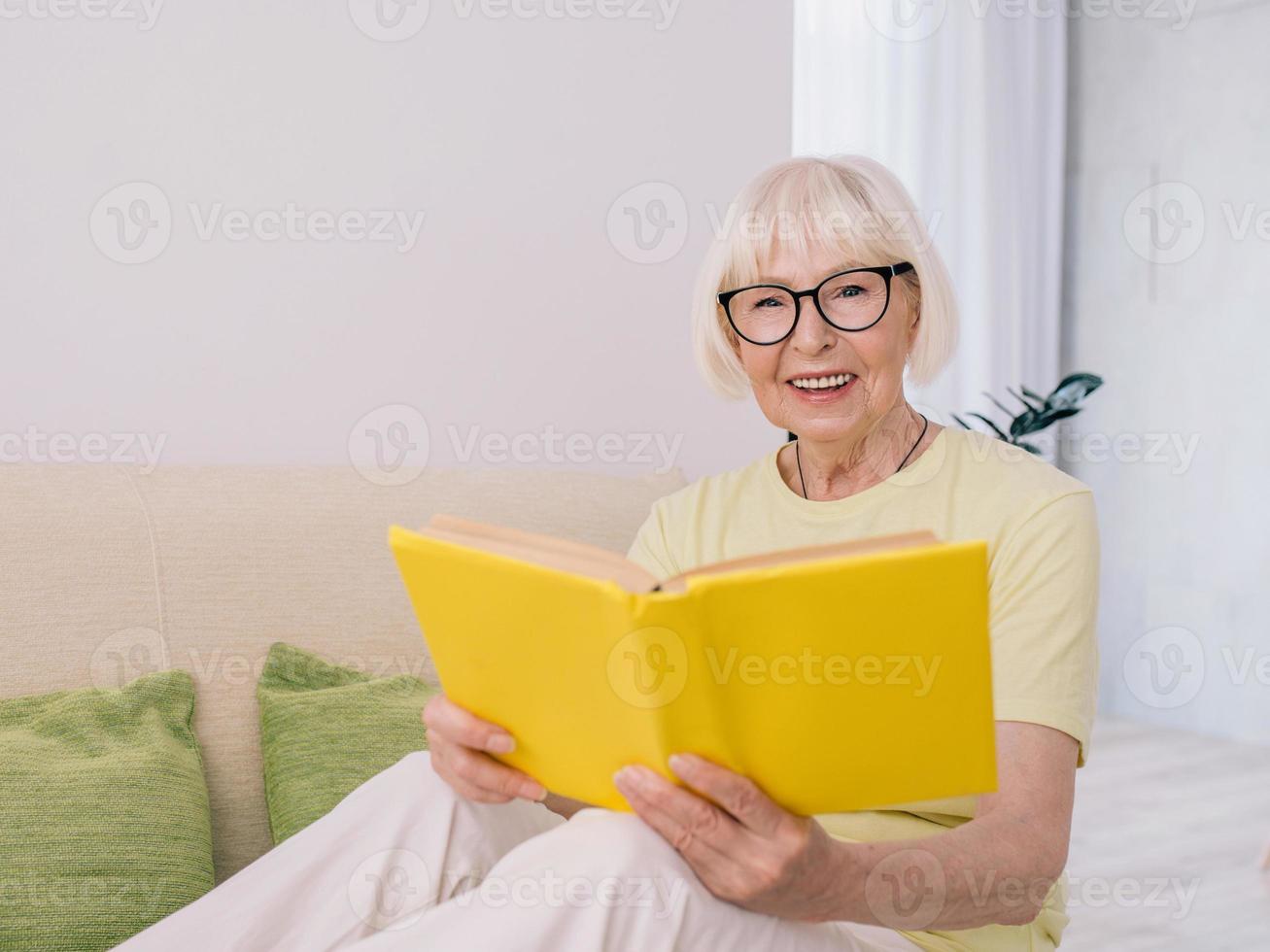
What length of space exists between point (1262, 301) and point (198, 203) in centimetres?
341

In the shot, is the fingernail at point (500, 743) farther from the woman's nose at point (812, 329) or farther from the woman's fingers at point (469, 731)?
the woman's nose at point (812, 329)

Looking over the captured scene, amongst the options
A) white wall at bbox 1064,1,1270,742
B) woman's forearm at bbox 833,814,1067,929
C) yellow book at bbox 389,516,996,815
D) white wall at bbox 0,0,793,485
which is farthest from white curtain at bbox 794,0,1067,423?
yellow book at bbox 389,516,996,815

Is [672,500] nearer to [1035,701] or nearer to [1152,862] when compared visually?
[1035,701]

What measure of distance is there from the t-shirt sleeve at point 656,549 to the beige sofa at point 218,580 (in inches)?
15.5

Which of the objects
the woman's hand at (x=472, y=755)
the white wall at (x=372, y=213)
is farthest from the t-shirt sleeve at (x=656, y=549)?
the white wall at (x=372, y=213)

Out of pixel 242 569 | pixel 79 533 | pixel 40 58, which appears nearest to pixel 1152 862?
pixel 242 569

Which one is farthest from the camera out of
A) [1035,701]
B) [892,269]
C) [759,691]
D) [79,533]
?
[79,533]

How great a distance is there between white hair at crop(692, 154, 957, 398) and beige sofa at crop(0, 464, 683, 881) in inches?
27.1

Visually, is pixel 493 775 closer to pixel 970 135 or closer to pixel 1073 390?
pixel 1073 390

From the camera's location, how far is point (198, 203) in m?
2.11

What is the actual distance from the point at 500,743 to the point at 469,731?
3cm

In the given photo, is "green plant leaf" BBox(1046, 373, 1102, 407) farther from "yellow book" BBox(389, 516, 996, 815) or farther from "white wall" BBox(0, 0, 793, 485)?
"yellow book" BBox(389, 516, 996, 815)

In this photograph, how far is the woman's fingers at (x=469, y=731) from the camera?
3.70 ft

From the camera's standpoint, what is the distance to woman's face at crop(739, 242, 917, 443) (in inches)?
57.1
